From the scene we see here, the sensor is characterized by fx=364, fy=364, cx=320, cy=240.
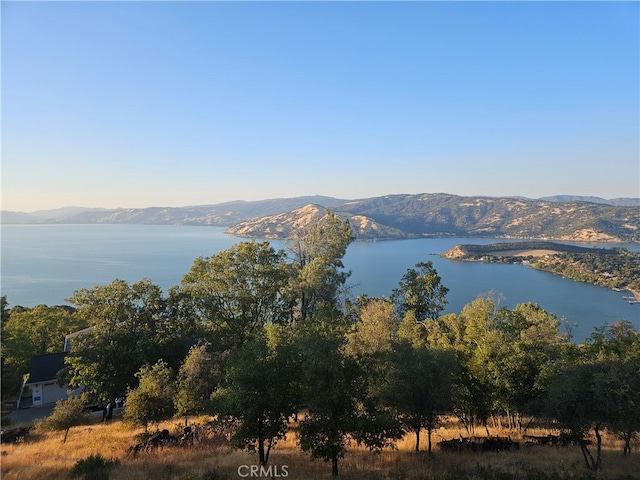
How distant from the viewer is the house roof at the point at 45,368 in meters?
31.9

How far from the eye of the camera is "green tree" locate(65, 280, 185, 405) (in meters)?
20.7

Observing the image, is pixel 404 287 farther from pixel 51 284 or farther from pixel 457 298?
pixel 51 284

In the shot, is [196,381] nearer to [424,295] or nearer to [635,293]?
[424,295]

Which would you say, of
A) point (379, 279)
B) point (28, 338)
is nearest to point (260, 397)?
point (28, 338)

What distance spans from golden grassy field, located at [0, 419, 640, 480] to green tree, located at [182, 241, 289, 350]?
10.2m

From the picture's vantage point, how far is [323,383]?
10.6 m

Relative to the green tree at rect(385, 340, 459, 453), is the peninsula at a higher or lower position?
lower

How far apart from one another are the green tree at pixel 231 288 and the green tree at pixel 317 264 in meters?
1.85

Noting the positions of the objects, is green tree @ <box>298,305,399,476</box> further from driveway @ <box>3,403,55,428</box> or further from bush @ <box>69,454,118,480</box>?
driveway @ <box>3,403,55,428</box>

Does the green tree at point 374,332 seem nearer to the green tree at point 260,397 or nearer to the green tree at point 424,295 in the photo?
the green tree at point 260,397

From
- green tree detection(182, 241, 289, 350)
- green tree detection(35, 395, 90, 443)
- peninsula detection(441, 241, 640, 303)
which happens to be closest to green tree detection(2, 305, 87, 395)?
green tree detection(182, 241, 289, 350)

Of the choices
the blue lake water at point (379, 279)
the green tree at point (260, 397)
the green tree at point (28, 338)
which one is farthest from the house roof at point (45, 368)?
the blue lake water at point (379, 279)

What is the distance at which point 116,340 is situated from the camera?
21.6m

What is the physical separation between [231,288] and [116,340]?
7.52 metres
